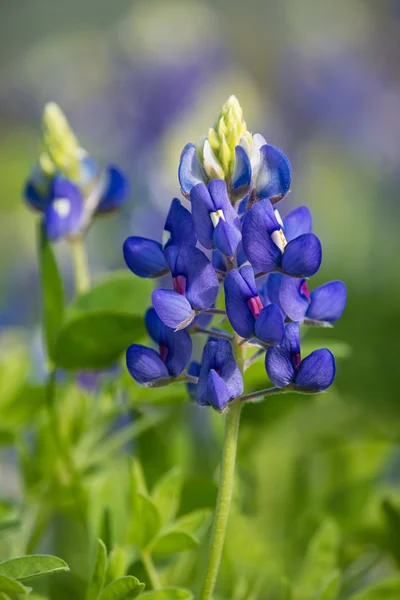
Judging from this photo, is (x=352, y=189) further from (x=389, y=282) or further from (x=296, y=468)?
(x=296, y=468)

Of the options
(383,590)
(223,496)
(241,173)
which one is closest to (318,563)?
(383,590)

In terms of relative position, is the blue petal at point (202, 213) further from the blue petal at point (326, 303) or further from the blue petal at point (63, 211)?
the blue petal at point (63, 211)

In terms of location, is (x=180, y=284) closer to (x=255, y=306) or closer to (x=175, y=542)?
(x=255, y=306)

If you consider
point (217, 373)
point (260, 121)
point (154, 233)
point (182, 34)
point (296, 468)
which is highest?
point (182, 34)

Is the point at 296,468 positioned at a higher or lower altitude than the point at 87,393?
lower

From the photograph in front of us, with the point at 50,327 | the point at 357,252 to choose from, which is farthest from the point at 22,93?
the point at 50,327

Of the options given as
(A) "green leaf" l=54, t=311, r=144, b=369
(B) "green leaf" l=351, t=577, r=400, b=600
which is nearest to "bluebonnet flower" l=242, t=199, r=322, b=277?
(A) "green leaf" l=54, t=311, r=144, b=369
